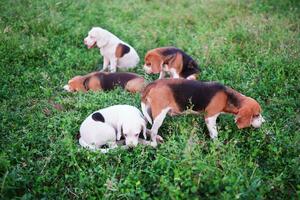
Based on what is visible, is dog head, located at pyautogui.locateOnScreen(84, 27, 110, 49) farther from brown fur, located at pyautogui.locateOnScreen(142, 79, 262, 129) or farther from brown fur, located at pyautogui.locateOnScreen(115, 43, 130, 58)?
brown fur, located at pyautogui.locateOnScreen(142, 79, 262, 129)

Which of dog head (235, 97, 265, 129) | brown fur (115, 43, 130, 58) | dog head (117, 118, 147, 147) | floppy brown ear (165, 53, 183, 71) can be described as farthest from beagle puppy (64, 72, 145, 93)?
dog head (235, 97, 265, 129)

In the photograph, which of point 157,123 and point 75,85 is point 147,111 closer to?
point 157,123

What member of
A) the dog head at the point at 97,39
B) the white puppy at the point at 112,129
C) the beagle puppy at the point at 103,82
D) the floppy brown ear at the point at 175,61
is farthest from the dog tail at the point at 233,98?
the dog head at the point at 97,39

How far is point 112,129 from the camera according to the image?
6.28m

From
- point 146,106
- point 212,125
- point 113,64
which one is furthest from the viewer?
point 113,64

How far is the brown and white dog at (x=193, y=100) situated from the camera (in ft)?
20.6

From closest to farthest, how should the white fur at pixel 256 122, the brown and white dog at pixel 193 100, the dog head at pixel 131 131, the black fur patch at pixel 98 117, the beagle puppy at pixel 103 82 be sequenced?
the dog head at pixel 131 131
the white fur at pixel 256 122
the brown and white dog at pixel 193 100
the black fur patch at pixel 98 117
the beagle puppy at pixel 103 82

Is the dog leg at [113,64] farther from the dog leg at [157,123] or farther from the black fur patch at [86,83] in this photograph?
the dog leg at [157,123]

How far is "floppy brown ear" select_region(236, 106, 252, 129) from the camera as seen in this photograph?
6.08 m

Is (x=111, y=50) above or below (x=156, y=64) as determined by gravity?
below

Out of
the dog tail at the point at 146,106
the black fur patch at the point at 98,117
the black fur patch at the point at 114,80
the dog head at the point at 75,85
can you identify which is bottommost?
the dog head at the point at 75,85

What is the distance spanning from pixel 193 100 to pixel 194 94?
0.34 feet

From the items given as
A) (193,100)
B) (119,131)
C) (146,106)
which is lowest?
(119,131)

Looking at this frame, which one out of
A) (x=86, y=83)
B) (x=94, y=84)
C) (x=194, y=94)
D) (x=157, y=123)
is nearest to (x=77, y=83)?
(x=86, y=83)
